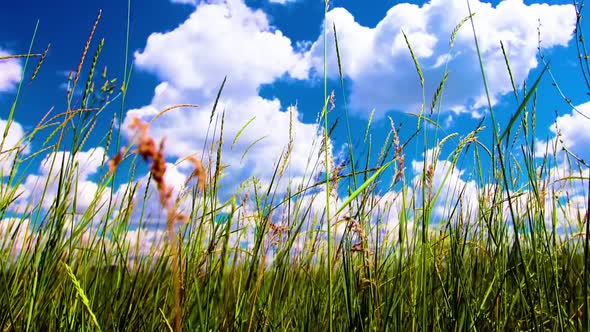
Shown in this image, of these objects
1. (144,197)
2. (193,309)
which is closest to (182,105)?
(144,197)

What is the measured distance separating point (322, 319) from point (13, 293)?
108 cm

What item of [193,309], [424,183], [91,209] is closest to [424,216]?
[424,183]

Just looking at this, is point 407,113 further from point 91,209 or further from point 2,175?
point 2,175

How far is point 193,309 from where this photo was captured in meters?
1.87

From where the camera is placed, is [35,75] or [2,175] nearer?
[35,75]

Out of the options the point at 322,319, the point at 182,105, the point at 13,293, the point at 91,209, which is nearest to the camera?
the point at 182,105

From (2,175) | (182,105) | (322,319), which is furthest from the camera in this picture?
(2,175)

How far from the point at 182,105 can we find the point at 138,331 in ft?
2.41

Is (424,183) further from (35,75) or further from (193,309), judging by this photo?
(35,75)

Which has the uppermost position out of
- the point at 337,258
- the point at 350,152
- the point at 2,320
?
the point at 350,152

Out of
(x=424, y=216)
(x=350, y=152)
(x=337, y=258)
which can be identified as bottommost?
(x=337, y=258)

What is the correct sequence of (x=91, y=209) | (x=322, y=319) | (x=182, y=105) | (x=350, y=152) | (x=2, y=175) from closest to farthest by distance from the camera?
(x=182, y=105) < (x=350, y=152) < (x=91, y=209) < (x=322, y=319) < (x=2, y=175)

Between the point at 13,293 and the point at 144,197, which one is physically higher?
the point at 144,197

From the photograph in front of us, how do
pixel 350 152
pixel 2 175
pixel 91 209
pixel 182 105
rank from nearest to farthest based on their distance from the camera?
pixel 182 105, pixel 350 152, pixel 91 209, pixel 2 175
